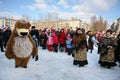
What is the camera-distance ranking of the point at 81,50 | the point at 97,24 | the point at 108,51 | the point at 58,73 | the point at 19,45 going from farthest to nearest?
the point at 97,24 < the point at 81,50 < the point at 108,51 < the point at 19,45 < the point at 58,73

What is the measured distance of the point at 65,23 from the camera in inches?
4242

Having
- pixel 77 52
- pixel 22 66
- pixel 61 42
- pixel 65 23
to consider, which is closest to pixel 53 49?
pixel 61 42

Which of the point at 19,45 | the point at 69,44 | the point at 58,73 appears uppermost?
the point at 19,45

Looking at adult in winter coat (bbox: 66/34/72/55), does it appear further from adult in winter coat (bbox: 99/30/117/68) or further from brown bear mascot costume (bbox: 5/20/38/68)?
brown bear mascot costume (bbox: 5/20/38/68)

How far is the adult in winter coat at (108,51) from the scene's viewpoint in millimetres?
8709

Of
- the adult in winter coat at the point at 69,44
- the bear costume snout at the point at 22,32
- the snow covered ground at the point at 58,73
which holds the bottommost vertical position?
the snow covered ground at the point at 58,73

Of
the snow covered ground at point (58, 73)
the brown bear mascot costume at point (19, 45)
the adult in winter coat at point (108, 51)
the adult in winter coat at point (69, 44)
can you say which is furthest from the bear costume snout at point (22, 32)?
the adult in winter coat at point (69, 44)

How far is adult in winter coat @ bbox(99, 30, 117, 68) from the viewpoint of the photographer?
8709mm

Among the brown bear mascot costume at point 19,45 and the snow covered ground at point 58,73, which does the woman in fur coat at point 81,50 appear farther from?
the brown bear mascot costume at point 19,45

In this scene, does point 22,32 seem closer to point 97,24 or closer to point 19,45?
point 19,45

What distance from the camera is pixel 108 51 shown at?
8.73 metres

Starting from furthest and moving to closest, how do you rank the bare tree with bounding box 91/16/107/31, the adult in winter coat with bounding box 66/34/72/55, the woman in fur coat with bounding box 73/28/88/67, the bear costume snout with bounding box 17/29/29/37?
the bare tree with bounding box 91/16/107/31 → the adult in winter coat with bounding box 66/34/72/55 → the woman in fur coat with bounding box 73/28/88/67 → the bear costume snout with bounding box 17/29/29/37

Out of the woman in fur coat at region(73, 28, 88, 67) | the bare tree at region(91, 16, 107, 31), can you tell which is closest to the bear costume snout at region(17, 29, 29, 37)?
the woman in fur coat at region(73, 28, 88, 67)

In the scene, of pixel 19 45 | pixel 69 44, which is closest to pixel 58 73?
pixel 19 45
